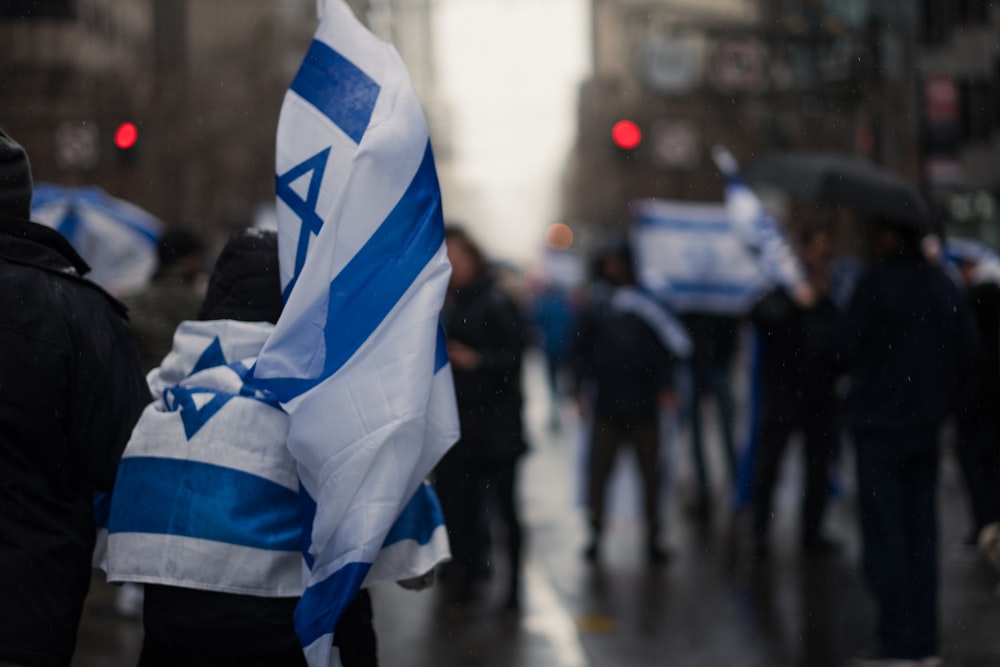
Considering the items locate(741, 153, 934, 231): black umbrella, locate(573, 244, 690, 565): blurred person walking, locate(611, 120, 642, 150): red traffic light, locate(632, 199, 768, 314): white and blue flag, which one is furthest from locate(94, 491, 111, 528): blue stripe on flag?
locate(611, 120, 642, 150): red traffic light

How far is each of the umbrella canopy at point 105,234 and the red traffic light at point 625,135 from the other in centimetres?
943

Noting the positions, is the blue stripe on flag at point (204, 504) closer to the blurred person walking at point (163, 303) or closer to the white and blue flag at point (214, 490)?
the white and blue flag at point (214, 490)

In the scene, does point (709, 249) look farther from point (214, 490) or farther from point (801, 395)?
point (214, 490)

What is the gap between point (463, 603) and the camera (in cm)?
858

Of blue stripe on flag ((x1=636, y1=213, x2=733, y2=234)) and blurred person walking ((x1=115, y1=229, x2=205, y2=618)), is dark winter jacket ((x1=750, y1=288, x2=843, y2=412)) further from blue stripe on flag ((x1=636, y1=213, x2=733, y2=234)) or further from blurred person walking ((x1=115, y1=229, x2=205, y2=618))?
blurred person walking ((x1=115, y1=229, x2=205, y2=618))

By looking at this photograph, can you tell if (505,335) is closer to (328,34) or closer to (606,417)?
(606,417)

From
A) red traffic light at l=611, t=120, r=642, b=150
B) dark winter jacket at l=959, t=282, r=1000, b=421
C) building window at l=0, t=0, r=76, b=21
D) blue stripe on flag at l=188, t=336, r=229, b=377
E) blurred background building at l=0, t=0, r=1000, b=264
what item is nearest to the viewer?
blue stripe on flag at l=188, t=336, r=229, b=377

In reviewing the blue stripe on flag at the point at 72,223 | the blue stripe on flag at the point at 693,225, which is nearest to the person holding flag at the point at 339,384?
the blue stripe on flag at the point at 72,223

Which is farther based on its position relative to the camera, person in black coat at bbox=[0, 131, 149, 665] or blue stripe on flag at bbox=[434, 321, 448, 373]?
blue stripe on flag at bbox=[434, 321, 448, 373]

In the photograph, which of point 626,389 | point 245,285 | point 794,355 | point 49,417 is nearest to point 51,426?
point 49,417

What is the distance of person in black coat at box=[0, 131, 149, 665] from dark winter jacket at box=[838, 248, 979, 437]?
4131 mm

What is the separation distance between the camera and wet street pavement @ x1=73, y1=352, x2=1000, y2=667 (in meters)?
7.35

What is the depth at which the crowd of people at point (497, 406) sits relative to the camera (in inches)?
141

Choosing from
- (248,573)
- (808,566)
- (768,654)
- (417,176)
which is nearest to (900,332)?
(768,654)
